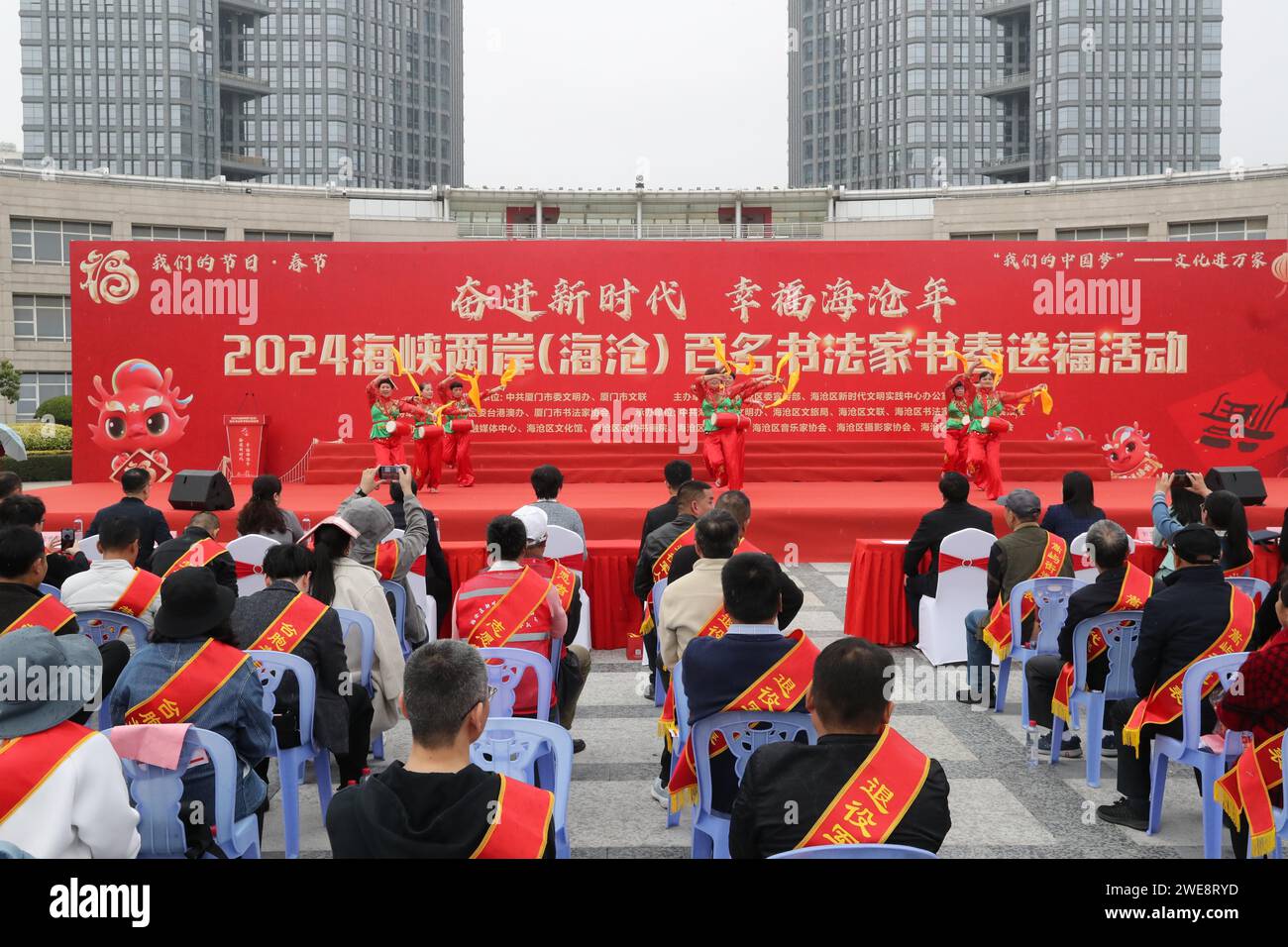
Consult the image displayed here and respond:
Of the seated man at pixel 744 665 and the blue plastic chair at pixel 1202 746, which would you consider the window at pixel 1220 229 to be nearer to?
the blue plastic chair at pixel 1202 746

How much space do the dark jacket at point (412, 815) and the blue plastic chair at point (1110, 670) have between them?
7.91ft

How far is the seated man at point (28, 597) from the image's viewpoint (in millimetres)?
2758

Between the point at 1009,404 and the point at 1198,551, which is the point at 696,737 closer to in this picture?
the point at 1198,551

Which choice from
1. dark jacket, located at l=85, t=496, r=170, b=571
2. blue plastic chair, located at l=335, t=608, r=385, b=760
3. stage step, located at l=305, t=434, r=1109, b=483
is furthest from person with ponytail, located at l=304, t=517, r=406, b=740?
stage step, located at l=305, t=434, r=1109, b=483

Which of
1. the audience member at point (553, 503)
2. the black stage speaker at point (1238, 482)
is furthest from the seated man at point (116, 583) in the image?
the black stage speaker at point (1238, 482)

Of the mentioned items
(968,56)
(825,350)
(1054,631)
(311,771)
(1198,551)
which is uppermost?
(968,56)

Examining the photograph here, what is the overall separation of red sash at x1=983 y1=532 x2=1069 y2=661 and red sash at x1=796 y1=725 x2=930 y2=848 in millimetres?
2526

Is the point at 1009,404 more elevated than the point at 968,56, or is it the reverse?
the point at 968,56

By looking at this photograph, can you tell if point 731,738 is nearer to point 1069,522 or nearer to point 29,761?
point 29,761

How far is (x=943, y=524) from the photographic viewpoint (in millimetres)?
4934
